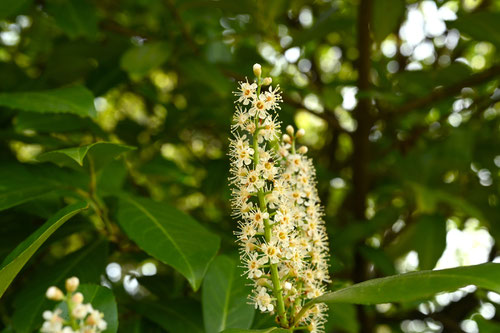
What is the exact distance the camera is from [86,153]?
1.12 metres

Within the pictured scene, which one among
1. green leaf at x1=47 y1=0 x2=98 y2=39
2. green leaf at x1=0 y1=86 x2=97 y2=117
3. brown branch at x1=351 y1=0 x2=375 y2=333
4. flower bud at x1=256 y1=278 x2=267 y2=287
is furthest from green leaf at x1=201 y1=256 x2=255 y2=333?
green leaf at x1=47 y1=0 x2=98 y2=39

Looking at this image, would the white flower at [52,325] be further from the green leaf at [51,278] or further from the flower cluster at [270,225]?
the green leaf at [51,278]

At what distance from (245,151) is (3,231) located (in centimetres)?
79

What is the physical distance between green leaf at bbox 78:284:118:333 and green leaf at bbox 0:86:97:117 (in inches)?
17.6

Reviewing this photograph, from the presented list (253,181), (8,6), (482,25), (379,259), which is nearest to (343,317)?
(379,259)

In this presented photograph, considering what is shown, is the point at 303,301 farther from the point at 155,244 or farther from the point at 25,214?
the point at 25,214

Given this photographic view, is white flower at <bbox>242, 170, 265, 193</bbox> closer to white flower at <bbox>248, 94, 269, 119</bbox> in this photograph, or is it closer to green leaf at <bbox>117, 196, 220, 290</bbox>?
white flower at <bbox>248, 94, 269, 119</bbox>

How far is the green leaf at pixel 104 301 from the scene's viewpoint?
85cm

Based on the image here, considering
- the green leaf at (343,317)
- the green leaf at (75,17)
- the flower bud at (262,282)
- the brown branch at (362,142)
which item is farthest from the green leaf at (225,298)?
the green leaf at (75,17)

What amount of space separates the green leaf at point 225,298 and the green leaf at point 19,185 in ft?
1.40

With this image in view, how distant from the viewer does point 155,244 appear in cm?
108

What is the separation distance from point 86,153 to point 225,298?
441 mm

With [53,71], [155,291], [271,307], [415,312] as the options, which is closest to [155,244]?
[271,307]

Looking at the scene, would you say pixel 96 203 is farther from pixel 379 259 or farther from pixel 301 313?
pixel 379 259
